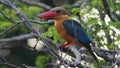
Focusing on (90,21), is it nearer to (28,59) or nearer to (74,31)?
(74,31)

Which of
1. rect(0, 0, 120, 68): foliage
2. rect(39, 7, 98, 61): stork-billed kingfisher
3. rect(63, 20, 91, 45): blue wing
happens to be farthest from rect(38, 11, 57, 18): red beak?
rect(0, 0, 120, 68): foliage

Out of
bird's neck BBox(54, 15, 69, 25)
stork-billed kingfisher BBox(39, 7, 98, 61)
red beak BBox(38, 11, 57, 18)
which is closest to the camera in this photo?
red beak BBox(38, 11, 57, 18)

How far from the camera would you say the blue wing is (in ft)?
16.3

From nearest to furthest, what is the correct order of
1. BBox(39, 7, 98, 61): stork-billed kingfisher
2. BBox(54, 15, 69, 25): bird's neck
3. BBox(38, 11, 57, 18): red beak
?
1. BBox(38, 11, 57, 18): red beak
2. BBox(39, 7, 98, 61): stork-billed kingfisher
3. BBox(54, 15, 69, 25): bird's neck

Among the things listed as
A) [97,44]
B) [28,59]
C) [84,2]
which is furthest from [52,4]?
[97,44]

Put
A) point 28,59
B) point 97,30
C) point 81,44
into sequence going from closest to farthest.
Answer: point 81,44
point 97,30
point 28,59

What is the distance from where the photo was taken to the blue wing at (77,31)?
496cm

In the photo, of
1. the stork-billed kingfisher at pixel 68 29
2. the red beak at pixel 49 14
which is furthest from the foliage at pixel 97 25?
the red beak at pixel 49 14

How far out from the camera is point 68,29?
5188mm

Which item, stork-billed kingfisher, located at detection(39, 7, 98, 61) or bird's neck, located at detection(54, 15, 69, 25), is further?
bird's neck, located at detection(54, 15, 69, 25)

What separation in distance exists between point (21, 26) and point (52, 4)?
1.57 metres

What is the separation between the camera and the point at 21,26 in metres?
7.83

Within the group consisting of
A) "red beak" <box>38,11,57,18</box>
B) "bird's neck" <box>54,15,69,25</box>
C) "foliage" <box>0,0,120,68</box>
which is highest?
"red beak" <box>38,11,57,18</box>

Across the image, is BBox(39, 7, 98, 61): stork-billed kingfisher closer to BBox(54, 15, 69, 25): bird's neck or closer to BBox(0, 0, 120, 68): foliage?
BBox(54, 15, 69, 25): bird's neck
